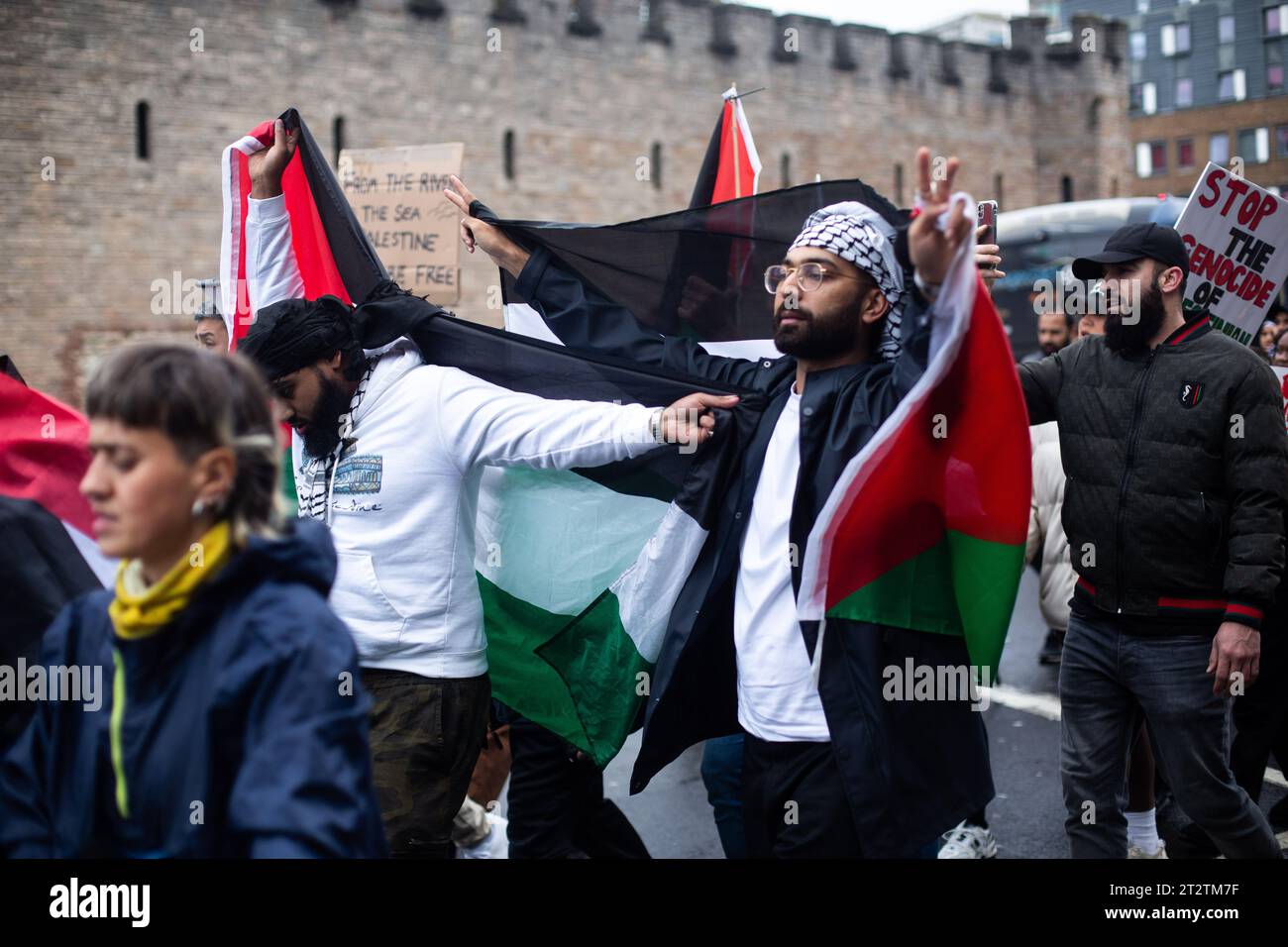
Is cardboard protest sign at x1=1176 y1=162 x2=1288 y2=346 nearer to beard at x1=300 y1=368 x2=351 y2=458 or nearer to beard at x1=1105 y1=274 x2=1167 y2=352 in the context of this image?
beard at x1=1105 y1=274 x2=1167 y2=352

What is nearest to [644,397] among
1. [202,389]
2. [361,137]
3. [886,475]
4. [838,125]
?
[886,475]

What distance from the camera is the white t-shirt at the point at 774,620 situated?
312 centimetres

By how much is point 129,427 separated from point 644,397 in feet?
6.41

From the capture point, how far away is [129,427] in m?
1.92

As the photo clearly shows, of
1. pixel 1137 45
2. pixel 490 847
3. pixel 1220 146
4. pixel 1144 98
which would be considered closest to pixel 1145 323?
pixel 490 847

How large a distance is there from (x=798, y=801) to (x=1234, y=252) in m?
3.27

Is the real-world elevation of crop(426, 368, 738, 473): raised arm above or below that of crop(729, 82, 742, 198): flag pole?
below

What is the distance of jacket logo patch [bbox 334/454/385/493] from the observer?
3.52m

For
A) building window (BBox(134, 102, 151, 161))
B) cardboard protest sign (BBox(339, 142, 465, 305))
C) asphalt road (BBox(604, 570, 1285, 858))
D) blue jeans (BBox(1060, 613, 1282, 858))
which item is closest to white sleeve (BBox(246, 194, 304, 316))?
asphalt road (BBox(604, 570, 1285, 858))

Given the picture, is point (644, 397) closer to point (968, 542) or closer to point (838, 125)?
point (968, 542)

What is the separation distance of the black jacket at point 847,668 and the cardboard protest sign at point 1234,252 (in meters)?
2.40

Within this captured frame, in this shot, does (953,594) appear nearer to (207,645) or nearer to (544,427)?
(544,427)

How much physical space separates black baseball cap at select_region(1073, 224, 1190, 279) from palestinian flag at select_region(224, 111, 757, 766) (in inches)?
37.9
